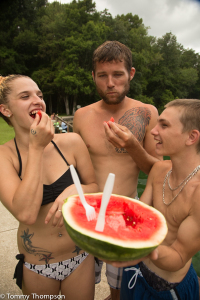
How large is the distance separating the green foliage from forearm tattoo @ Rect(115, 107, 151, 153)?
29687 mm

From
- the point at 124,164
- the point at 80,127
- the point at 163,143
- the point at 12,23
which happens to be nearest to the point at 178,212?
the point at 163,143

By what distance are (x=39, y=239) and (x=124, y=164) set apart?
56.2 inches

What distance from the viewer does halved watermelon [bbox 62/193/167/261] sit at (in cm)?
102

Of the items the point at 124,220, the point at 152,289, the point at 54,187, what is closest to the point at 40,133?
the point at 54,187

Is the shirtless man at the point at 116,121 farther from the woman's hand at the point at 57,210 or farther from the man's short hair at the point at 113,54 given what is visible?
the woman's hand at the point at 57,210

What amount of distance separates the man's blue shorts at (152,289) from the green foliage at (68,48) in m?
31.1

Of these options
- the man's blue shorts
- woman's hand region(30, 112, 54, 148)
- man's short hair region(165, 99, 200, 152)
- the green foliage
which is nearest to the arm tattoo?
the man's blue shorts

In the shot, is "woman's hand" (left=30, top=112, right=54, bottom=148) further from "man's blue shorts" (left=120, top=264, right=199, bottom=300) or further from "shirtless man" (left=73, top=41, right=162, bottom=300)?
"man's blue shorts" (left=120, top=264, right=199, bottom=300)

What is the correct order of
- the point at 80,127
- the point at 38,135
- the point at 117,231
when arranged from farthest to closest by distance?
1. the point at 80,127
2. the point at 38,135
3. the point at 117,231

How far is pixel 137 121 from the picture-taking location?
2729 mm

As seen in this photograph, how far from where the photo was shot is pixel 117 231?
43.4 inches

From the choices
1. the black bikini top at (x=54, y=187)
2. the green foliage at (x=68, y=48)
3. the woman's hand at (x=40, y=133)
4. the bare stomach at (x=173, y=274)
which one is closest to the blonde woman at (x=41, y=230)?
the black bikini top at (x=54, y=187)

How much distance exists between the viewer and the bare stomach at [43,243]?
6.03 feet

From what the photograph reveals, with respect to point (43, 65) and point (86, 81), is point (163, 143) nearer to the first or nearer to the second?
point (86, 81)
